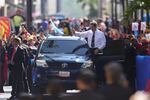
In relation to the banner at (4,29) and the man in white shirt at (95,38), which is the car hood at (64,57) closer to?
the man in white shirt at (95,38)

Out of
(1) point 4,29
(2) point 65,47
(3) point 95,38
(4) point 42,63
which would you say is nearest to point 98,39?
(3) point 95,38

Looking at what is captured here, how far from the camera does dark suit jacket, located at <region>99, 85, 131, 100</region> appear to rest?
438 inches

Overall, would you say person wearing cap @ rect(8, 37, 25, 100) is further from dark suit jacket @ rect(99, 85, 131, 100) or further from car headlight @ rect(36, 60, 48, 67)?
dark suit jacket @ rect(99, 85, 131, 100)

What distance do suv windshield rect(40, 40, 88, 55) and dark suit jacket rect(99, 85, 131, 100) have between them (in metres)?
10.8

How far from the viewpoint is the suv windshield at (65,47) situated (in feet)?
72.5

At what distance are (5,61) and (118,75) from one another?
39.1 feet

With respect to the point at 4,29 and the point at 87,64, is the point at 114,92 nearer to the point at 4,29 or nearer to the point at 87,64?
the point at 87,64

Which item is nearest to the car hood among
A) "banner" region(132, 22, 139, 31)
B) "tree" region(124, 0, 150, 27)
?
"tree" region(124, 0, 150, 27)

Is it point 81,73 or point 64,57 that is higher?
point 81,73

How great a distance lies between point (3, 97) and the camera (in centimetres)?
2102

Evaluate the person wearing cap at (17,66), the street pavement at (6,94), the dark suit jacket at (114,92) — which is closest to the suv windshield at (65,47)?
the street pavement at (6,94)

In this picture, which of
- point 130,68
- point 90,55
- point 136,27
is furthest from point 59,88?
point 136,27

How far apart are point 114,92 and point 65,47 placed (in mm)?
11198

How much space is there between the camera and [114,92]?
11180 millimetres
